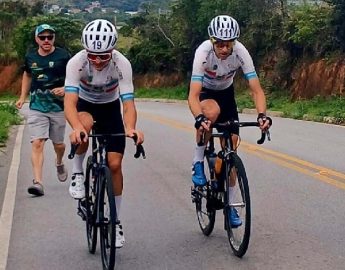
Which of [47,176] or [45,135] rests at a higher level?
[45,135]

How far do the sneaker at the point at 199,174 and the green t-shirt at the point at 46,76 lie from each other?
9.80 feet

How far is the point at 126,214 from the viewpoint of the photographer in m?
9.10

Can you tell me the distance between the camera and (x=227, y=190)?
7.12 m

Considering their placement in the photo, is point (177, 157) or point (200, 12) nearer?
point (177, 157)

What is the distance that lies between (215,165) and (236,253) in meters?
0.93

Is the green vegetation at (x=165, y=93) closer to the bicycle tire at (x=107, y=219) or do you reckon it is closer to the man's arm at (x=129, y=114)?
the man's arm at (x=129, y=114)

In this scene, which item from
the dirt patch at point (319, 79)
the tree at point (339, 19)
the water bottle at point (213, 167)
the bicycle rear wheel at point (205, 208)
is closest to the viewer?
the water bottle at point (213, 167)

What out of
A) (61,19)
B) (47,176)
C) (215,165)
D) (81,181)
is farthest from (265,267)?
(61,19)

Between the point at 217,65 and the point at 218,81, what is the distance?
240 millimetres

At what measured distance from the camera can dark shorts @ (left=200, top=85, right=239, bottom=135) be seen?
7.97m

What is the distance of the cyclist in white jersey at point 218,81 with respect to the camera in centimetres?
728

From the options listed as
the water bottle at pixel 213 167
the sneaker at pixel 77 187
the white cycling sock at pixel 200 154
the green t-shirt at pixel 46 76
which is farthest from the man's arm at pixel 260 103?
the green t-shirt at pixel 46 76

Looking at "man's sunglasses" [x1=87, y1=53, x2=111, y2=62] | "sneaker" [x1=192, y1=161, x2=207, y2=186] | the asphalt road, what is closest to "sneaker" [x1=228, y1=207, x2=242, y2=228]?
the asphalt road

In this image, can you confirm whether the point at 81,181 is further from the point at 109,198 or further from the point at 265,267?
the point at 265,267
